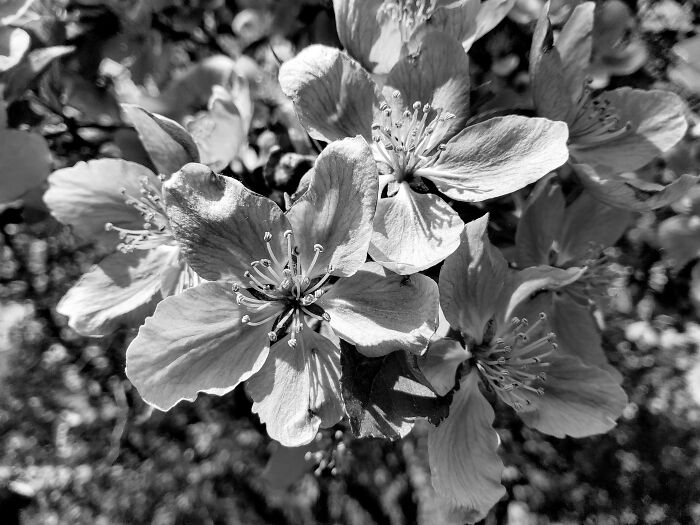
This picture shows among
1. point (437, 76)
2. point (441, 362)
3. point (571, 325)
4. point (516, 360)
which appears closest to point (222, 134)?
point (437, 76)

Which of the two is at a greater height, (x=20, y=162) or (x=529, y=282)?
(x=20, y=162)

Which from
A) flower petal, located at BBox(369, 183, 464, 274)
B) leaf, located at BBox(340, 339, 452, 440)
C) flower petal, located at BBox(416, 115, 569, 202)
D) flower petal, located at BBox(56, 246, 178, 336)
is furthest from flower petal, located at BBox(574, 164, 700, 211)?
flower petal, located at BBox(56, 246, 178, 336)

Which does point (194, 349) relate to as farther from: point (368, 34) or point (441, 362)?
point (368, 34)

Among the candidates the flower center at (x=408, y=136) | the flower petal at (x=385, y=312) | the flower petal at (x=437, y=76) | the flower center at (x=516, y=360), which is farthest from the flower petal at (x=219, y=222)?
the flower center at (x=516, y=360)

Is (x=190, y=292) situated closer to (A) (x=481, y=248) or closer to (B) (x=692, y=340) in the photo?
(A) (x=481, y=248)

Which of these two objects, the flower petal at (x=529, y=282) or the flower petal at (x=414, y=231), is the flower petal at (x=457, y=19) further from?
the flower petal at (x=529, y=282)
